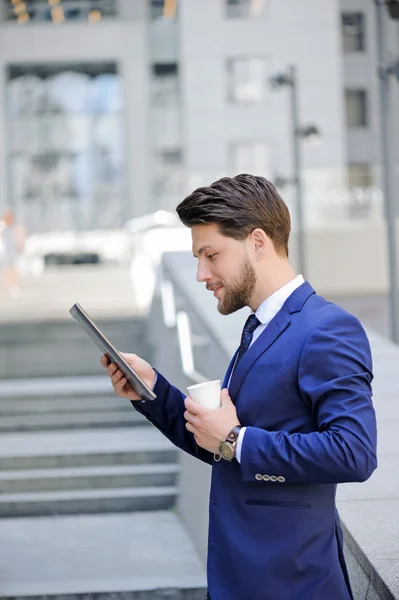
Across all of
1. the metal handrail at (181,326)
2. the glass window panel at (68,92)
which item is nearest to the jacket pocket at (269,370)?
the metal handrail at (181,326)

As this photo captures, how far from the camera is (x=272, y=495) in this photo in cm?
227

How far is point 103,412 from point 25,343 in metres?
1.89

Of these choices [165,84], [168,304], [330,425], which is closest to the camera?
[330,425]

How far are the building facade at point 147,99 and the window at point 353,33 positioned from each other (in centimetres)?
641

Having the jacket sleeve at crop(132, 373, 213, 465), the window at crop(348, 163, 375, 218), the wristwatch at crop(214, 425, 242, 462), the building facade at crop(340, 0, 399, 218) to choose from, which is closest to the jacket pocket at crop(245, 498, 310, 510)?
the wristwatch at crop(214, 425, 242, 462)

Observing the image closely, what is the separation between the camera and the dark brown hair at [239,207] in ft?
7.50

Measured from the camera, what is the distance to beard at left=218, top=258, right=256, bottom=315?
7.67 feet

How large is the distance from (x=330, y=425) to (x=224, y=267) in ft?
1.48

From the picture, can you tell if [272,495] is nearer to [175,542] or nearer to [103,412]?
[175,542]

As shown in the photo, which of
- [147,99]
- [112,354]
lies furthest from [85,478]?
[147,99]

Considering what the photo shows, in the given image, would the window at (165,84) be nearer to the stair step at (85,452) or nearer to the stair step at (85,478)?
the stair step at (85,452)

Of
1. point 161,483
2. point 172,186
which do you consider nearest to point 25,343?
point 161,483

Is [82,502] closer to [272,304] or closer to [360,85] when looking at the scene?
[272,304]

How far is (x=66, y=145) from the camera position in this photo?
40.2 metres
